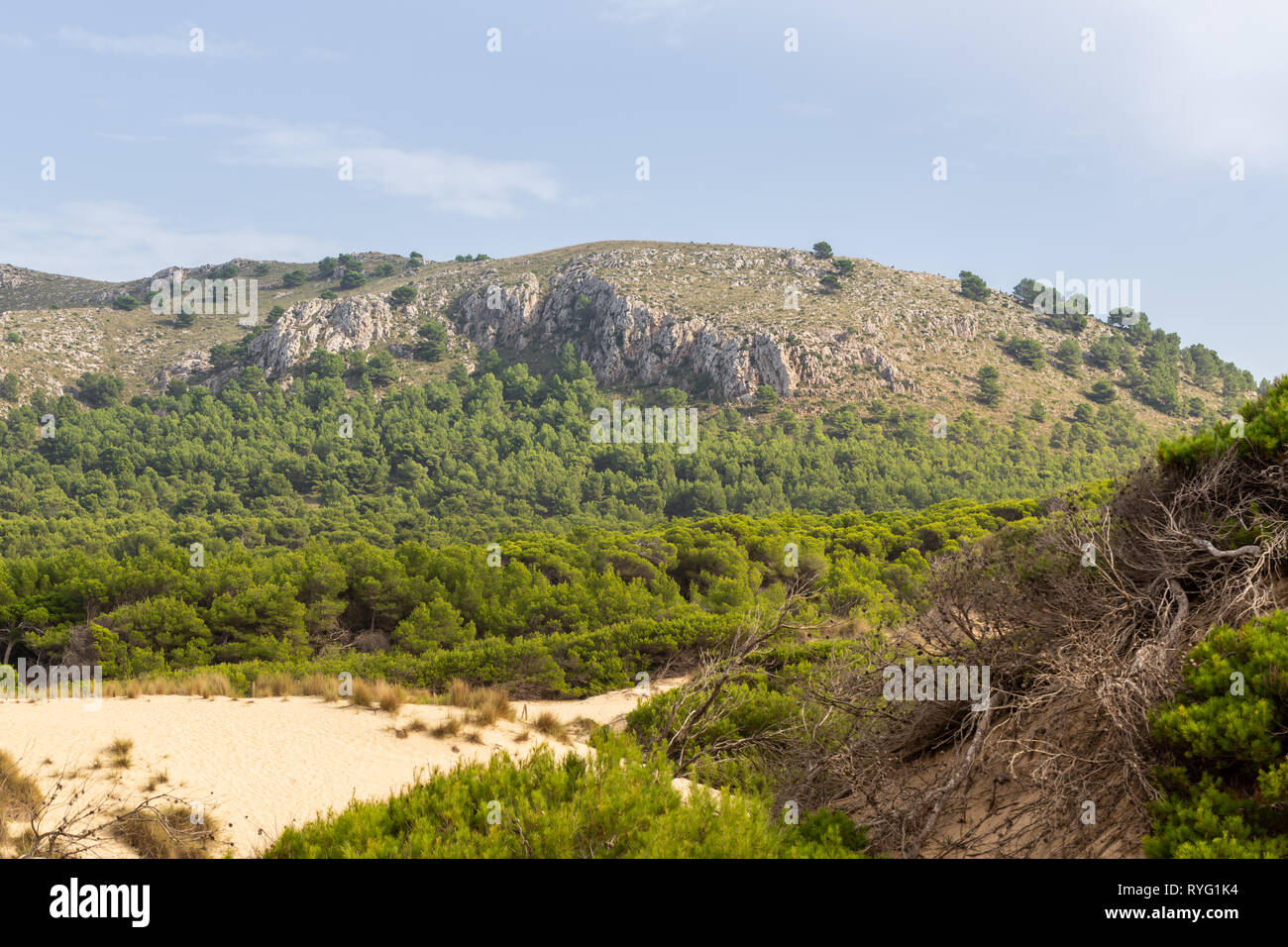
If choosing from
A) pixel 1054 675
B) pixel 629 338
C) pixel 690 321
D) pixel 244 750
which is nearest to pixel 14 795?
pixel 244 750

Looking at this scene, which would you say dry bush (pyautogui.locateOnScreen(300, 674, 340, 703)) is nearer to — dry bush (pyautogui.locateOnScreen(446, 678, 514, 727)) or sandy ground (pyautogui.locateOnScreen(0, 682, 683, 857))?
sandy ground (pyautogui.locateOnScreen(0, 682, 683, 857))

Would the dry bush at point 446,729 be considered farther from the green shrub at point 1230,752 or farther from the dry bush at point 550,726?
the green shrub at point 1230,752

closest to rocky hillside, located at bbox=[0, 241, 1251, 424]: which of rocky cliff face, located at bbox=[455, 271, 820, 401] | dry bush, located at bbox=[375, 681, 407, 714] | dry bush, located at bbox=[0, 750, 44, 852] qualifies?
rocky cliff face, located at bbox=[455, 271, 820, 401]

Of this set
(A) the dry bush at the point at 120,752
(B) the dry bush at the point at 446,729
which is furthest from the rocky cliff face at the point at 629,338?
(A) the dry bush at the point at 120,752

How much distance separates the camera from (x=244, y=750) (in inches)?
391

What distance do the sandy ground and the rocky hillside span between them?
69.1 meters

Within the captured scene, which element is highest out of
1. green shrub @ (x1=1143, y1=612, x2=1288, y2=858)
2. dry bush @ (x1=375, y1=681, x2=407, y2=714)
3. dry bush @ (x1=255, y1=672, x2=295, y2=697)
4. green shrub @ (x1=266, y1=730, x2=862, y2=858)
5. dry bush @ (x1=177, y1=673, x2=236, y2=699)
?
green shrub @ (x1=1143, y1=612, x2=1288, y2=858)

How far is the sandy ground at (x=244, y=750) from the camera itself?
8078mm

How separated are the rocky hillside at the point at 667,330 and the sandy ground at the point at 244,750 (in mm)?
69060

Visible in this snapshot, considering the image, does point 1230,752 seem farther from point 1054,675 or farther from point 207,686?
point 207,686

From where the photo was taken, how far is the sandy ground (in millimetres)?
8078

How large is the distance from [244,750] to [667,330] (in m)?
79.2

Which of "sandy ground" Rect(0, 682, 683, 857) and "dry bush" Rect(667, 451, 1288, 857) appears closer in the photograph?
"dry bush" Rect(667, 451, 1288, 857)
